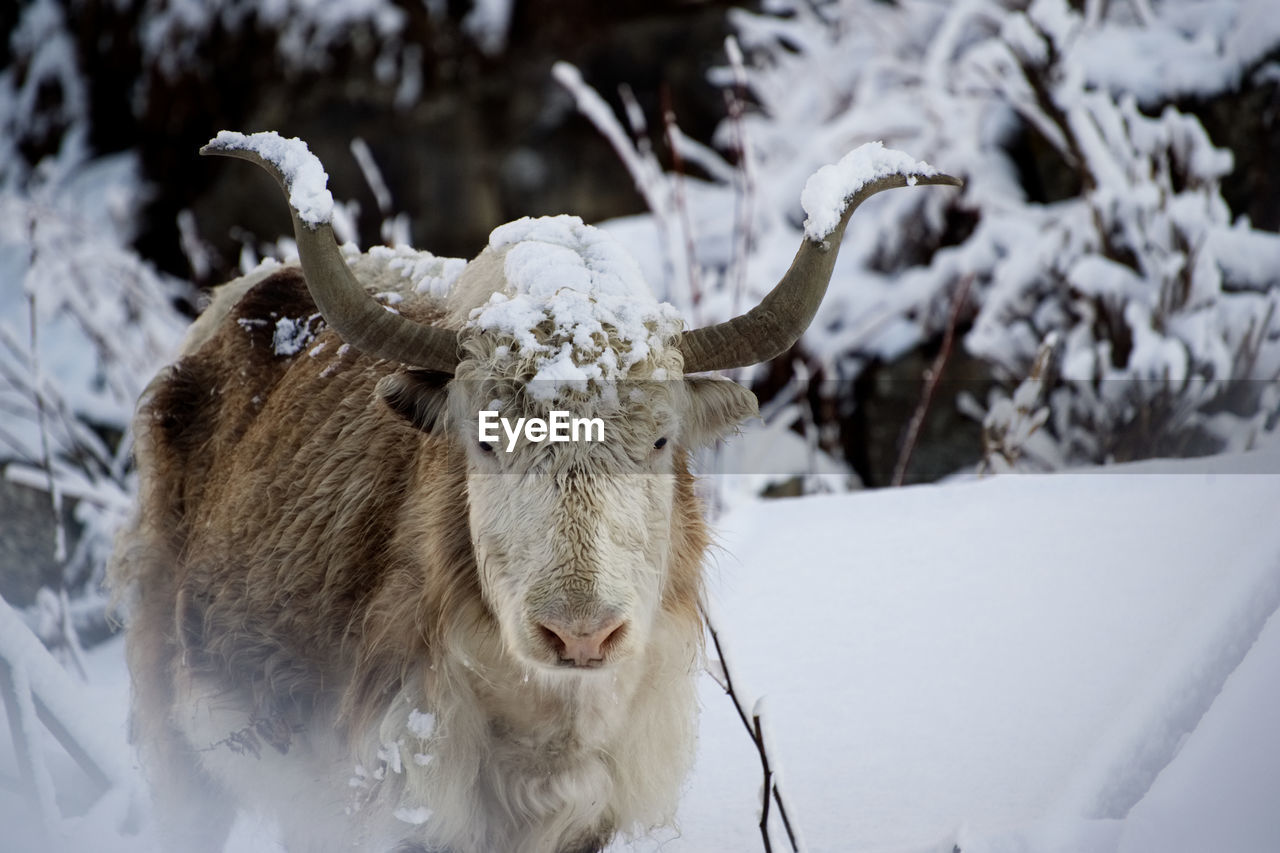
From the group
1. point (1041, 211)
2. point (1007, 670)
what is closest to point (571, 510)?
point (1007, 670)

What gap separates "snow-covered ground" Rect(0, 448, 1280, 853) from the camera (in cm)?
257

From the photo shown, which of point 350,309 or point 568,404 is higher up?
point 350,309

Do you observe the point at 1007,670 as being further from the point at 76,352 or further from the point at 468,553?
the point at 76,352

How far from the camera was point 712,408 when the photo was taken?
266 cm

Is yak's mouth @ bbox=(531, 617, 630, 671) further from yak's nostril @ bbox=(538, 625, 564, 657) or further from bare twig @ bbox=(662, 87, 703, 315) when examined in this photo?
bare twig @ bbox=(662, 87, 703, 315)

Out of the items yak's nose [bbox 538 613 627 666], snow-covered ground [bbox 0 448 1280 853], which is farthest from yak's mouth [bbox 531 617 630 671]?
snow-covered ground [bbox 0 448 1280 853]

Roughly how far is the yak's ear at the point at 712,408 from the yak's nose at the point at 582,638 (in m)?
0.57

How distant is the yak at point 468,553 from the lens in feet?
7.70

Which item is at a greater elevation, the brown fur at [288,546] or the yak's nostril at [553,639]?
the yak's nostril at [553,639]

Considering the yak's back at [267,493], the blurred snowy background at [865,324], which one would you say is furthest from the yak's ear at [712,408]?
the blurred snowy background at [865,324]

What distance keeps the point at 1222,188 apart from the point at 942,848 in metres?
6.21

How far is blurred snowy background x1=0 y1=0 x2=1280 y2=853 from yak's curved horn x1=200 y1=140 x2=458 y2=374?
1.46m

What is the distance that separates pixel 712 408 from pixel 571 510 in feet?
1.67

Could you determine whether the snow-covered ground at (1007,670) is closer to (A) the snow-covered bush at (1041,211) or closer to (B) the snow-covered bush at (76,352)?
(A) the snow-covered bush at (1041,211)
